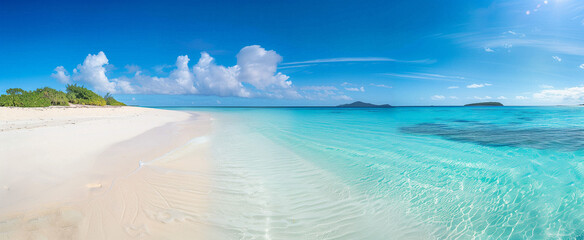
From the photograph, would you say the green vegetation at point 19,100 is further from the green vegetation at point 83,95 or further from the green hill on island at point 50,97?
the green vegetation at point 83,95

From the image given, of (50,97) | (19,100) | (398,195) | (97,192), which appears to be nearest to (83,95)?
(50,97)

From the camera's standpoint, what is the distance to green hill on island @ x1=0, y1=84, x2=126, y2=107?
710 inches

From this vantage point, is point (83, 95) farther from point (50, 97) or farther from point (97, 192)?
point (97, 192)

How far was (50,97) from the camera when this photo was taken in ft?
74.5

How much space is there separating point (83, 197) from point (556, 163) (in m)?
11.1

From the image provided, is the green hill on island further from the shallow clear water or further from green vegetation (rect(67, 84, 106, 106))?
the shallow clear water

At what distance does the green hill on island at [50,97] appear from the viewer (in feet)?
59.2

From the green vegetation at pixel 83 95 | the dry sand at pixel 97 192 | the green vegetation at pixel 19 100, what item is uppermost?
the green vegetation at pixel 83 95

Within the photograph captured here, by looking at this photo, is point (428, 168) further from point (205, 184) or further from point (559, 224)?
point (205, 184)

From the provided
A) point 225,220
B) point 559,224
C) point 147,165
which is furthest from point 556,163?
point 147,165

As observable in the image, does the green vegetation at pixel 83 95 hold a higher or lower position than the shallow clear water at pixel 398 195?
higher

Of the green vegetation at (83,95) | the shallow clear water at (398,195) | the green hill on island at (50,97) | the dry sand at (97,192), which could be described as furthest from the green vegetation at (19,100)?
the shallow clear water at (398,195)

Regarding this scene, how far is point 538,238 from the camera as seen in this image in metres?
2.79

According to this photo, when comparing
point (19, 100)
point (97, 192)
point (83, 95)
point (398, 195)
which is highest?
point (83, 95)
